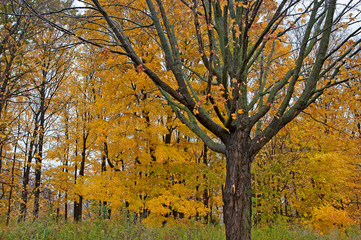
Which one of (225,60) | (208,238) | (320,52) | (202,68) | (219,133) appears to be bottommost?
(208,238)

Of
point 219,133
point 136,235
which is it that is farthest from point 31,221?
point 219,133

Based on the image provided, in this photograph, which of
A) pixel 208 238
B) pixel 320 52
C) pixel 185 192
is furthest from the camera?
pixel 185 192

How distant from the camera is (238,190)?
14.3ft

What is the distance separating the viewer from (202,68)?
9812mm

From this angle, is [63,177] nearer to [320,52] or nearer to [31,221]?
[31,221]

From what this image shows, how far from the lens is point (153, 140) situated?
31.8 feet

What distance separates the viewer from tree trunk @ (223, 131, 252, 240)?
4238mm

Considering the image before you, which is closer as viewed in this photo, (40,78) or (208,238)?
(208,238)

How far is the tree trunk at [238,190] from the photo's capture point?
13.9 ft

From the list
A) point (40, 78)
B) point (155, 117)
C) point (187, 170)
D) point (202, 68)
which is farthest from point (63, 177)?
point (202, 68)

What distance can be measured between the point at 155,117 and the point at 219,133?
7.29 meters

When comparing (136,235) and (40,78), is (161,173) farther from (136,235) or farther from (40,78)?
(40,78)

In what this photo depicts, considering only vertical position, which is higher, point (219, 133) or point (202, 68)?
point (202, 68)

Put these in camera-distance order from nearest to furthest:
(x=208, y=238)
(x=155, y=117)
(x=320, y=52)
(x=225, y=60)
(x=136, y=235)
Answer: (x=225, y=60), (x=320, y=52), (x=136, y=235), (x=208, y=238), (x=155, y=117)
